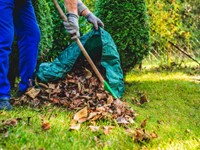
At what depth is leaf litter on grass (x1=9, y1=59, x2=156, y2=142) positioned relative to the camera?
2.75m

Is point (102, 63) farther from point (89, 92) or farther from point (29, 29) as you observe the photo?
point (29, 29)

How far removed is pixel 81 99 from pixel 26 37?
0.80m

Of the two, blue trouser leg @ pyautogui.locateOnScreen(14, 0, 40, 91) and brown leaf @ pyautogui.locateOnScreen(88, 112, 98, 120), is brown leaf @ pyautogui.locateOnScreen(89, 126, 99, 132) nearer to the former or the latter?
brown leaf @ pyautogui.locateOnScreen(88, 112, 98, 120)

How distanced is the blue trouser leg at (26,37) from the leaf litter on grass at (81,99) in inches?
6.4

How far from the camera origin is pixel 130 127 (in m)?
2.75

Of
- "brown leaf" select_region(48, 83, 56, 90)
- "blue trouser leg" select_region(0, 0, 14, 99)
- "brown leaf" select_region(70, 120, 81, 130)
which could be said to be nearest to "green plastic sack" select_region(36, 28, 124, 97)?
"brown leaf" select_region(48, 83, 56, 90)

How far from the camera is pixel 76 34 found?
3223 millimetres

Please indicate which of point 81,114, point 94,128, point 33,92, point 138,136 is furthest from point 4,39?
point 138,136

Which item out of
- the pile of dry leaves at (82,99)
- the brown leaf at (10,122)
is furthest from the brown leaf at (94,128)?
the brown leaf at (10,122)

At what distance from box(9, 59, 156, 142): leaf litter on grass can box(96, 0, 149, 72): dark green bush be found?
3.94 ft

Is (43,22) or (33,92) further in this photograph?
(43,22)

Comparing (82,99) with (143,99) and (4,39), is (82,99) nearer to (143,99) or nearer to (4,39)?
(4,39)

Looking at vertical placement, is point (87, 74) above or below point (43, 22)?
below

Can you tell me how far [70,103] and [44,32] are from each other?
1.57 meters
